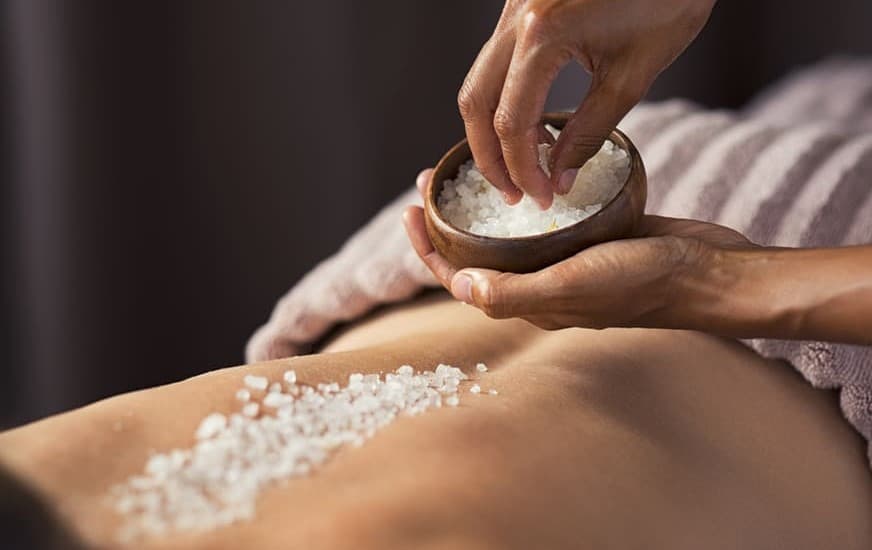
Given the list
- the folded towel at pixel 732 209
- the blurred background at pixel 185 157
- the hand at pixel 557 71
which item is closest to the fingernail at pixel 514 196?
the hand at pixel 557 71

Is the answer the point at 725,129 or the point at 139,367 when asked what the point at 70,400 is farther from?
the point at 725,129

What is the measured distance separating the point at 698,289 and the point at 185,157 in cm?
138

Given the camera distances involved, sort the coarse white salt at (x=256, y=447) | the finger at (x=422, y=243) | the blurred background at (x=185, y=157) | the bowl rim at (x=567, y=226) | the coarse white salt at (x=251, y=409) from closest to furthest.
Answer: the coarse white salt at (x=256, y=447), the coarse white salt at (x=251, y=409), the bowl rim at (x=567, y=226), the finger at (x=422, y=243), the blurred background at (x=185, y=157)

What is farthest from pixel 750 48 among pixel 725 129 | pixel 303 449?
pixel 303 449

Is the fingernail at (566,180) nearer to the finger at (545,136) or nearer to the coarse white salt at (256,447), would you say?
the finger at (545,136)

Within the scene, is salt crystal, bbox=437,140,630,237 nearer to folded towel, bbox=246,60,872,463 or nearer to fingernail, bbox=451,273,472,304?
fingernail, bbox=451,273,472,304

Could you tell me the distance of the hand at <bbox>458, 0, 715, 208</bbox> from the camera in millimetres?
963

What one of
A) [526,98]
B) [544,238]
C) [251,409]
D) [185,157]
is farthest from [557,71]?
[185,157]

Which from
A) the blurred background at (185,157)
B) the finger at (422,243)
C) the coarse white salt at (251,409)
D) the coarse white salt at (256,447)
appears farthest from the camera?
the blurred background at (185,157)

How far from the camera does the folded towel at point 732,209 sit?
114 centimetres

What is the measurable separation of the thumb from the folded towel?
337 mm

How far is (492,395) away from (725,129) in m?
0.66

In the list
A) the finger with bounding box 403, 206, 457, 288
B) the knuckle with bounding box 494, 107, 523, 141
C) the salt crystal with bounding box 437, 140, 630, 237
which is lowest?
the finger with bounding box 403, 206, 457, 288

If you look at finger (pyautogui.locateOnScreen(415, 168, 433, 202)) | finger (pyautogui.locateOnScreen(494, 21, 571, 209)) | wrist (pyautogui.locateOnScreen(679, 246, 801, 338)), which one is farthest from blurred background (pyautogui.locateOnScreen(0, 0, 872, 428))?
wrist (pyautogui.locateOnScreen(679, 246, 801, 338))
